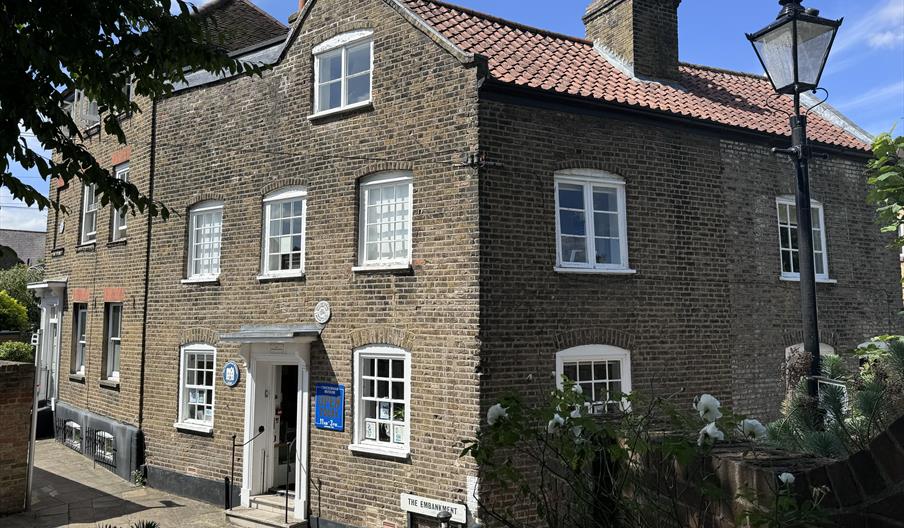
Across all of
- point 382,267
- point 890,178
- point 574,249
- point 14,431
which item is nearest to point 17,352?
point 14,431

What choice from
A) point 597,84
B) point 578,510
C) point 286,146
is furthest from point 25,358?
point 578,510

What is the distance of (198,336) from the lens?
1305 centimetres

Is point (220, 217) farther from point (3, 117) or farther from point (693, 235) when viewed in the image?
point (693, 235)

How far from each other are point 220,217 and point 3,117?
735 cm

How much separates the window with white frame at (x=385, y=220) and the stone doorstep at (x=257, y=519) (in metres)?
4.46

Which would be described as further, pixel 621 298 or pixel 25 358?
pixel 25 358

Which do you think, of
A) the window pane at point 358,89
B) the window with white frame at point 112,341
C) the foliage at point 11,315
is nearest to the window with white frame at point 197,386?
the window with white frame at point 112,341

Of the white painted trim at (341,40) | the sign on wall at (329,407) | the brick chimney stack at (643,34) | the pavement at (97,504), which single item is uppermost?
the brick chimney stack at (643,34)

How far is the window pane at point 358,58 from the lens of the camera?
11.4 m

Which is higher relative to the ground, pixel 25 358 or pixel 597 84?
pixel 597 84

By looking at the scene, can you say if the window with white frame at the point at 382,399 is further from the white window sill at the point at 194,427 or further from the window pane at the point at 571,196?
the white window sill at the point at 194,427

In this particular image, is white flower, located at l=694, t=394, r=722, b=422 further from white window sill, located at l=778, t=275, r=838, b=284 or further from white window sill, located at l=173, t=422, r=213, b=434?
white window sill, located at l=173, t=422, r=213, b=434

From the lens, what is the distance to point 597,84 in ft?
36.7

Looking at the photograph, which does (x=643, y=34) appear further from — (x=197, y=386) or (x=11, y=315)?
(x=11, y=315)
